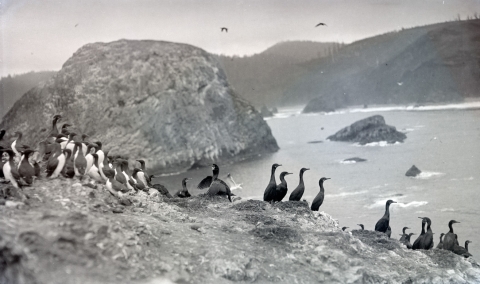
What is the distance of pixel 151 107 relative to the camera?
1096 cm

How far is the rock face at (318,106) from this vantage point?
11.0 meters

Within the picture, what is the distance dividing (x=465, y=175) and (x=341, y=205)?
2.91 metres

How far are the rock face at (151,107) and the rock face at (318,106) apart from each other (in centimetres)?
119

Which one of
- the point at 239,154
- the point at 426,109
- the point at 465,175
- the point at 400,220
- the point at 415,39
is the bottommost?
the point at 400,220

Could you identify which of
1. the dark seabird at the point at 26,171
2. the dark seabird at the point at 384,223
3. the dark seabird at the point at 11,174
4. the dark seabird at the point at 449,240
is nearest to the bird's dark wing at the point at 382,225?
the dark seabird at the point at 384,223

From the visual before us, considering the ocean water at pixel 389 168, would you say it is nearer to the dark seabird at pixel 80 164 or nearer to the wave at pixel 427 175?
the wave at pixel 427 175

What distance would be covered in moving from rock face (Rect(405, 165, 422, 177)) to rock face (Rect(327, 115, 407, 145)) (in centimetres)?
85

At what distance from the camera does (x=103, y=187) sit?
22.6 feet

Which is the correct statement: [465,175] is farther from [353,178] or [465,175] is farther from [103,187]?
[103,187]

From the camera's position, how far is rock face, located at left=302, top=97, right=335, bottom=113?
11016 millimetres

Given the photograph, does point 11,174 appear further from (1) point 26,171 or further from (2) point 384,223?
(2) point 384,223

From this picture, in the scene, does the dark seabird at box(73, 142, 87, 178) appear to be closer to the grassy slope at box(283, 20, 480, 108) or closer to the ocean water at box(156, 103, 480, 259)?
the ocean water at box(156, 103, 480, 259)

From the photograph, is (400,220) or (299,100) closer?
(400,220)

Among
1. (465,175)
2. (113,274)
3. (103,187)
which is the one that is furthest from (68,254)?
(465,175)
